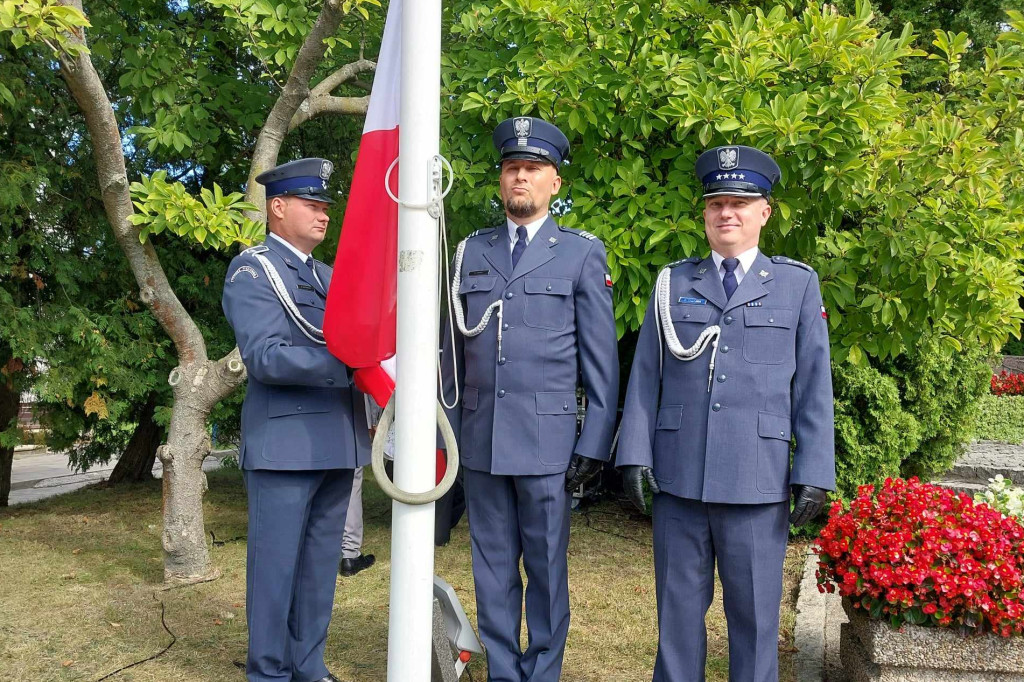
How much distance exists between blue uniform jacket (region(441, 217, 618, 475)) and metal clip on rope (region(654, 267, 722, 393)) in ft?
0.71

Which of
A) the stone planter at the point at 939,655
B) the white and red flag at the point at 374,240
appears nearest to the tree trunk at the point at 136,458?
the white and red flag at the point at 374,240

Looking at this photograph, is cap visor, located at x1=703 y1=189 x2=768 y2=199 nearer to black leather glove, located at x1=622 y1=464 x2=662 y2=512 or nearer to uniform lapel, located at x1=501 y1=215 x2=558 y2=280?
uniform lapel, located at x1=501 y1=215 x2=558 y2=280

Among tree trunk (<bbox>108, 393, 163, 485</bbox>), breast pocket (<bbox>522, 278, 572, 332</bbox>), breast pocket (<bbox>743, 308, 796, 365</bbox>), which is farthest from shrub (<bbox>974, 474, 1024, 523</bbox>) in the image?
tree trunk (<bbox>108, 393, 163, 485</bbox>)

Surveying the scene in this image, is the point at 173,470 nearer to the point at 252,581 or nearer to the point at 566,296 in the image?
the point at 252,581

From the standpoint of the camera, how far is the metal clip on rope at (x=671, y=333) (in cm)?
306

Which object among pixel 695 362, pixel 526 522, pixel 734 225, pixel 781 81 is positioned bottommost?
pixel 526 522

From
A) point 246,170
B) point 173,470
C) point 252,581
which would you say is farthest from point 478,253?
point 246,170

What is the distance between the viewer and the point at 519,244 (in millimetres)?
3410

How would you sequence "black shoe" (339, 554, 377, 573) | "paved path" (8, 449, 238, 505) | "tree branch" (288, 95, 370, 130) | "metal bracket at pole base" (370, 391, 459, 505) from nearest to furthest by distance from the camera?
1. "metal bracket at pole base" (370, 391, 459, 505)
2. "black shoe" (339, 554, 377, 573)
3. "tree branch" (288, 95, 370, 130)
4. "paved path" (8, 449, 238, 505)

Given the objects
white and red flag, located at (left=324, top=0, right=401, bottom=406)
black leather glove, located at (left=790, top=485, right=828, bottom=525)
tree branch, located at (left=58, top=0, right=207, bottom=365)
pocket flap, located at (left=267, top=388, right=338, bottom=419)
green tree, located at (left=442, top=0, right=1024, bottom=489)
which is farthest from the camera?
tree branch, located at (left=58, top=0, right=207, bottom=365)

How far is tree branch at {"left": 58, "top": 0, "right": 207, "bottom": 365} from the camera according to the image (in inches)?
199

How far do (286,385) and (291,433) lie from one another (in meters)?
0.19

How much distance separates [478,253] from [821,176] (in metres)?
2.17

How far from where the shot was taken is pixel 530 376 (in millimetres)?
3277
